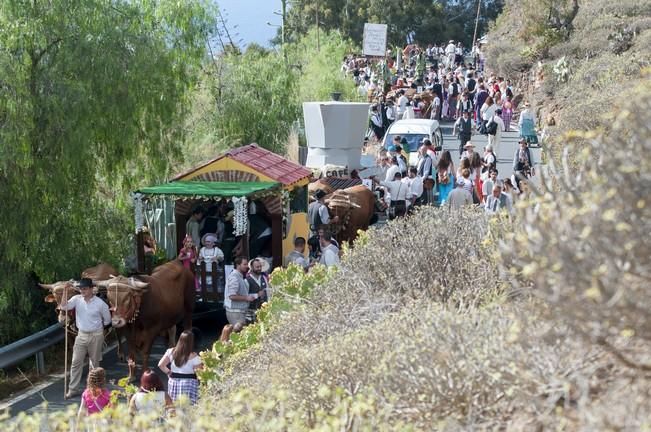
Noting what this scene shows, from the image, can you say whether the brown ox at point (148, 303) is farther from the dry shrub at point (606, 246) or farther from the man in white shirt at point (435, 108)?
the man in white shirt at point (435, 108)

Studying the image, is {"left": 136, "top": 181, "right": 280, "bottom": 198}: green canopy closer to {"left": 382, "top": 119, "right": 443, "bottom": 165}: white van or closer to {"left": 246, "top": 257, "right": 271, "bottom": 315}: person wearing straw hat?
{"left": 246, "top": 257, "right": 271, "bottom": 315}: person wearing straw hat

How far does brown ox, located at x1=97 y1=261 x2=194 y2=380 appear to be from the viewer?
42.7ft

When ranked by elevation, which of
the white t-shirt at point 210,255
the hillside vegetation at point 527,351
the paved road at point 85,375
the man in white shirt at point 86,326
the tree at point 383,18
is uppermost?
the tree at point 383,18

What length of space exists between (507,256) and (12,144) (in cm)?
954

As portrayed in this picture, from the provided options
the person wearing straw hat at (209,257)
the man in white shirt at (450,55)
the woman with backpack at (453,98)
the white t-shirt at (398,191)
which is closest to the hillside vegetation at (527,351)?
the person wearing straw hat at (209,257)

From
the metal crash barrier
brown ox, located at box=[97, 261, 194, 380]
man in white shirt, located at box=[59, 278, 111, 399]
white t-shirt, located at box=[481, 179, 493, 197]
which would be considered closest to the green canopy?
brown ox, located at box=[97, 261, 194, 380]

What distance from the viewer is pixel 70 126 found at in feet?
47.9

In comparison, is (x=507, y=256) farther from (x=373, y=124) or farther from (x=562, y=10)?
(x=562, y=10)

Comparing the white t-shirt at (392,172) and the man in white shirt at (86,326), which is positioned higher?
the white t-shirt at (392,172)

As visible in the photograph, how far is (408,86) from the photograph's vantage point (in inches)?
1644

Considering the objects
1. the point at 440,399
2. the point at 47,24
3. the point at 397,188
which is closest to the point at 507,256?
the point at 440,399

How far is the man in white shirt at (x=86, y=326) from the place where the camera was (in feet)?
42.3

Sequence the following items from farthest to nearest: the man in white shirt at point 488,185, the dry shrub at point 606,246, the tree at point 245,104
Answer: the tree at point 245,104 < the man in white shirt at point 488,185 < the dry shrub at point 606,246

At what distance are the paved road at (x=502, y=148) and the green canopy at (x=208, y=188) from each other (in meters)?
9.87
